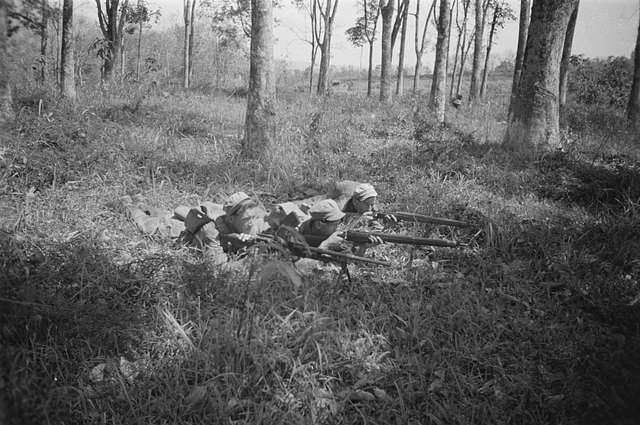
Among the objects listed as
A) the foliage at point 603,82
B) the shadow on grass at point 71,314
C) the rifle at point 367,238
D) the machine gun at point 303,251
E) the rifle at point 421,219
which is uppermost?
the foliage at point 603,82

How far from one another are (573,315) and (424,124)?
496 cm

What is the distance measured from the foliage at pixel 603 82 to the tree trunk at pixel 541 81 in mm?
8969

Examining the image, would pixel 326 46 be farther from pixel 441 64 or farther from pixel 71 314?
pixel 71 314

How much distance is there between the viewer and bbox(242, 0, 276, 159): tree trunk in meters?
5.12

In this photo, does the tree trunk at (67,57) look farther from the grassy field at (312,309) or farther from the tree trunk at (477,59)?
the tree trunk at (477,59)

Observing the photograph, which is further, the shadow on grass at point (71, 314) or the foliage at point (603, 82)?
the foliage at point (603, 82)

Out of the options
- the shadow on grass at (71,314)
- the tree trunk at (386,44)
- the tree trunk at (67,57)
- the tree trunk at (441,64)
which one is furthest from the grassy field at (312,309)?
the tree trunk at (386,44)

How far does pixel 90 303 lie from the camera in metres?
2.22

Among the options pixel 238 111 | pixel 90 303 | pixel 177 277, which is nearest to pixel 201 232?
pixel 177 277

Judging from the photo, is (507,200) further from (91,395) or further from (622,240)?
(91,395)

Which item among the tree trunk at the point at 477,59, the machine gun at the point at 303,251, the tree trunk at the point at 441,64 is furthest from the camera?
the tree trunk at the point at 477,59

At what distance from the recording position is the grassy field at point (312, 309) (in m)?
1.78

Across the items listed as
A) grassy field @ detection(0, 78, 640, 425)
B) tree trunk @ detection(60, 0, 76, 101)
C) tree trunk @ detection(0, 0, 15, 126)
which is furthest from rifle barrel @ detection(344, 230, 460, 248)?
tree trunk @ detection(60, 0, 76, 101)

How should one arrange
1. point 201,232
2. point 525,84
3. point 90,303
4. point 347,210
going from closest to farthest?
point 90,303, point 201,232, point 347,210, point 525,84
